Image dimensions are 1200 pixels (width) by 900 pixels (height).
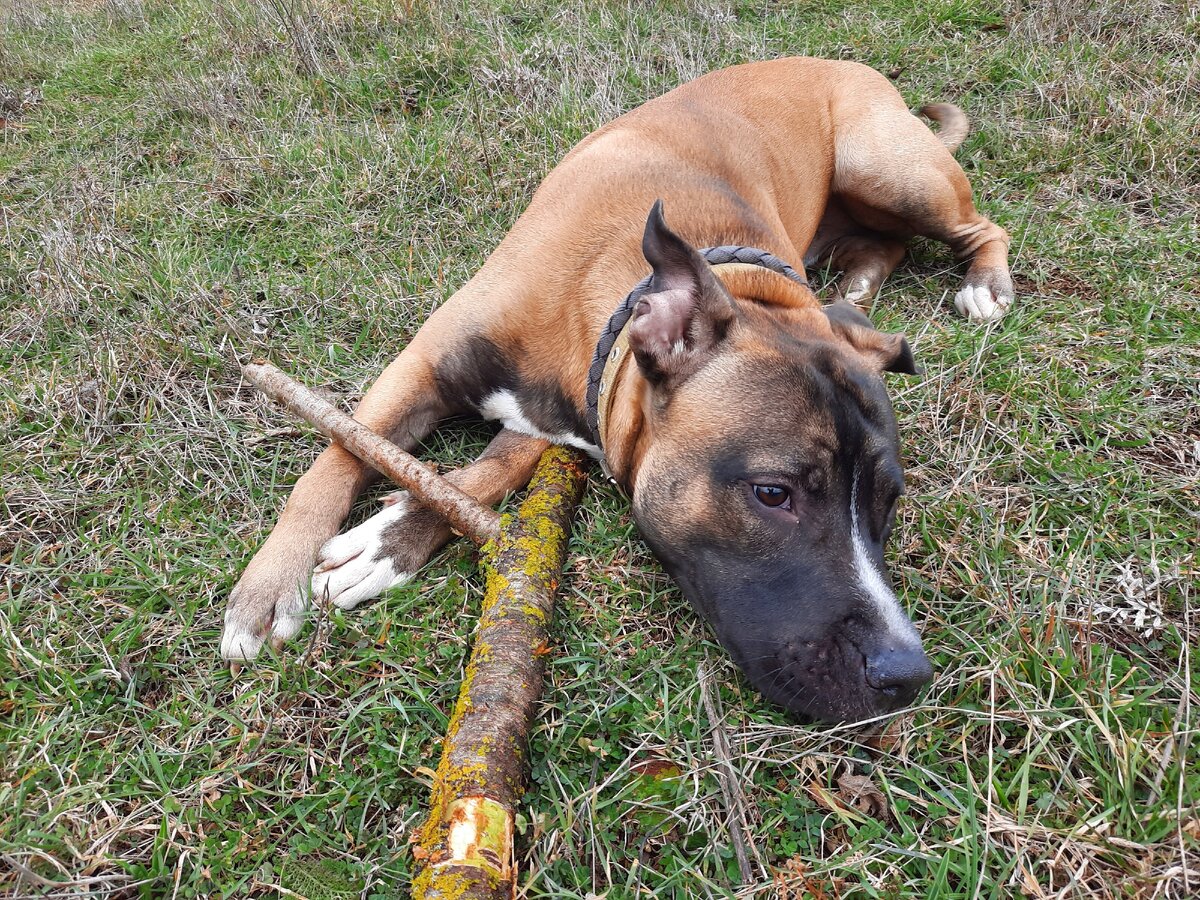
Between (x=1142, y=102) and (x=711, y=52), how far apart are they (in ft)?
11.0

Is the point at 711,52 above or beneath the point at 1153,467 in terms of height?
above

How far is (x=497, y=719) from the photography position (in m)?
2.22

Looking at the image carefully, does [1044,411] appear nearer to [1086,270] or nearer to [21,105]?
[1086,270]

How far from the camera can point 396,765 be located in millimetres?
2314

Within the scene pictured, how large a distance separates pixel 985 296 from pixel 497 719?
370cm

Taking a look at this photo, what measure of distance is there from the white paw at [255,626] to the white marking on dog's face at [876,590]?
1.90m

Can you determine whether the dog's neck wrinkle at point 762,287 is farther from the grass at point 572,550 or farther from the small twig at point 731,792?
the small twig at point 731,792

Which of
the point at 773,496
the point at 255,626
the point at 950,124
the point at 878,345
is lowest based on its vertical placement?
the point at 950,124

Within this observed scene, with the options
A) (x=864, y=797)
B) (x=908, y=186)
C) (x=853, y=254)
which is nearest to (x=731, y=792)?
(x=864, y=797)

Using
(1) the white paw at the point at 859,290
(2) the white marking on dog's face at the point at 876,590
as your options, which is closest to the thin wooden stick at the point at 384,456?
(2) the white marking on dog's face at the point at 876,590

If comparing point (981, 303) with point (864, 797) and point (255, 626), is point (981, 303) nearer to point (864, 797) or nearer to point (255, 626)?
point (864, 797)

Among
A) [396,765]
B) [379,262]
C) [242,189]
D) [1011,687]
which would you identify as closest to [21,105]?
[242,189]

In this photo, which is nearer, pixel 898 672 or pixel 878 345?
pixel 898 672

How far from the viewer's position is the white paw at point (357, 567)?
2.87 m
